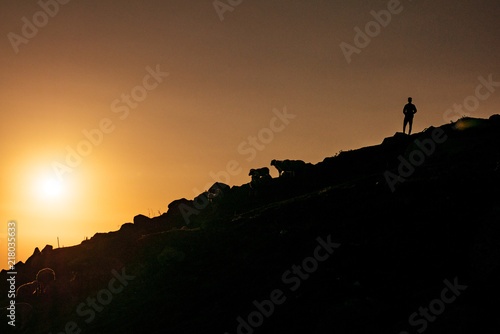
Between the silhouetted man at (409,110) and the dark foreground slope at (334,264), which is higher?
the silhouetted man at (409,110)

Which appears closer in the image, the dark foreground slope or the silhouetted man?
the dark foreground slope

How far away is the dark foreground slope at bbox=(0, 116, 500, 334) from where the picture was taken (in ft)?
59.9

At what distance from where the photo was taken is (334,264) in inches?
893

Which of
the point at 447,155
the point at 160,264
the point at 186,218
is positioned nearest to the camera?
the point at 160,264

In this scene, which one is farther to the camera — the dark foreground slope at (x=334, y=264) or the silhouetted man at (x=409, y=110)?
the silhouetted man at (x=409, y=110)

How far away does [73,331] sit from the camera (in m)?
26.5

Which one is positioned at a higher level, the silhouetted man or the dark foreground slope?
the silhouetted man

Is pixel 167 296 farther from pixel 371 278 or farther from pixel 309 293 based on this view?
pixel 371 278

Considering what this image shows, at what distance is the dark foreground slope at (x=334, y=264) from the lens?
18.2 meters

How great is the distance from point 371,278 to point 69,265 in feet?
79.6

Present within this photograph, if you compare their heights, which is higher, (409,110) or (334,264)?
(409,110)

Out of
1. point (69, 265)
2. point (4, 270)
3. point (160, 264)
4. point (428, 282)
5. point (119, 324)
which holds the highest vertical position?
point (4, 270)

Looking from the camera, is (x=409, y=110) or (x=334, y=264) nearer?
(x=334, y=264)

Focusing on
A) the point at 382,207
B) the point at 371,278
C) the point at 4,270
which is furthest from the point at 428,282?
the point at 4,270
